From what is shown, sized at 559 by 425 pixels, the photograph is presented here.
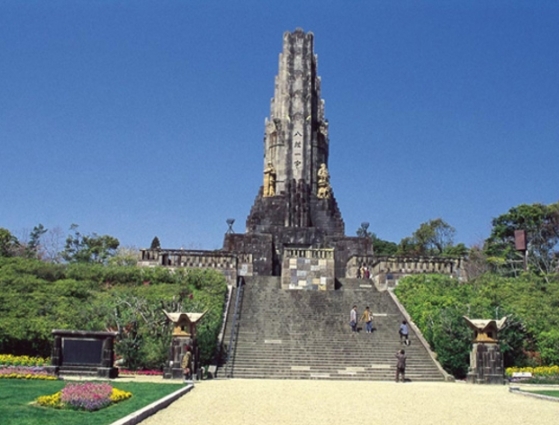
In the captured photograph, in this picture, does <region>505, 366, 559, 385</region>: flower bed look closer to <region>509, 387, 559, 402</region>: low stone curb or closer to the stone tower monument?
<region>509, 387, 559, 402</region>: low stone curb

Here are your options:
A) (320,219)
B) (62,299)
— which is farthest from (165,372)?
(320,219)

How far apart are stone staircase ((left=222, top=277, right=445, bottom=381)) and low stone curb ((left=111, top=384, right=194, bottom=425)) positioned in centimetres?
757

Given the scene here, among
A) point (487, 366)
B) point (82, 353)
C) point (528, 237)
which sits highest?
point (528, 237)

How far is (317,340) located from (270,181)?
80.5 ft

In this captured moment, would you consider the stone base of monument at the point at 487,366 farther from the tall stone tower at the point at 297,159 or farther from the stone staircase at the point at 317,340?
the tall stone tower at the point at 297,159

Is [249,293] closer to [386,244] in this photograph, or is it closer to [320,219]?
[320,219]

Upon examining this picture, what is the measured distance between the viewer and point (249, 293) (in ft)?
107

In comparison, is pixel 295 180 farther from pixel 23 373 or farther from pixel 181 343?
pixel 23 373

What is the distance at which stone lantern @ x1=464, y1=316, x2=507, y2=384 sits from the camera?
21.6m

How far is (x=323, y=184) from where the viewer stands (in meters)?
49.7

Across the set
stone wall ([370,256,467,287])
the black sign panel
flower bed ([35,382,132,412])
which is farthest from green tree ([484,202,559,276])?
flower bed ([35,382,132,412])

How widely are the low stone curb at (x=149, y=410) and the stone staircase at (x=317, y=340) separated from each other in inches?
298

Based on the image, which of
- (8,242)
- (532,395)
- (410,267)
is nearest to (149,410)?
(532,395)

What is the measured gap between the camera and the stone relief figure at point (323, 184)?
49562 millimetres
